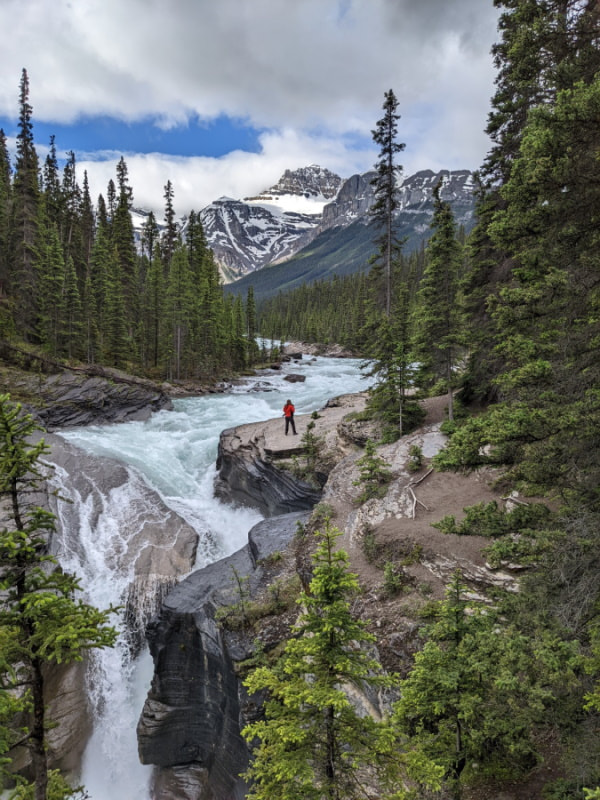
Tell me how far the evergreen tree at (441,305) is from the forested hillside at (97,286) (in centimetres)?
3225

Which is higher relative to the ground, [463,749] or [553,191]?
[553,191]

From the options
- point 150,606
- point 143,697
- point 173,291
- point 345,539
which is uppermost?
point 173,291

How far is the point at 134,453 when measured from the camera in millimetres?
22703

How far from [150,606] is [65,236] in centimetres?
5035

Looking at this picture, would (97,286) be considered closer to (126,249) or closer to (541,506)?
(126,249)

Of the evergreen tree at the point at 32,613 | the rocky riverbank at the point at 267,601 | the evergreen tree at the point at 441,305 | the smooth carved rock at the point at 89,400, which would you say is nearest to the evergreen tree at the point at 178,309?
the smooth carved rock at the point at 89,400

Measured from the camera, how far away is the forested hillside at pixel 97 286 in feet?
118

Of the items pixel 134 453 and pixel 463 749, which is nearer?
pixel 463 749

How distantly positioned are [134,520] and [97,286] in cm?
3483

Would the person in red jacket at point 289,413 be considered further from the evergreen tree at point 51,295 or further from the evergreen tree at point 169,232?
the evergreen tree at point 169,232

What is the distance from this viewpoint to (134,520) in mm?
16891

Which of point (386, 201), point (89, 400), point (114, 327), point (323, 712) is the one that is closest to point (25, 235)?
point (114, 327)

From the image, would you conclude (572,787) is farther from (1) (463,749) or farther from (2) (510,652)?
(2) (510,652)

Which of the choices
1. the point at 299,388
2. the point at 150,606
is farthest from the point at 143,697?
the point at 299,388
